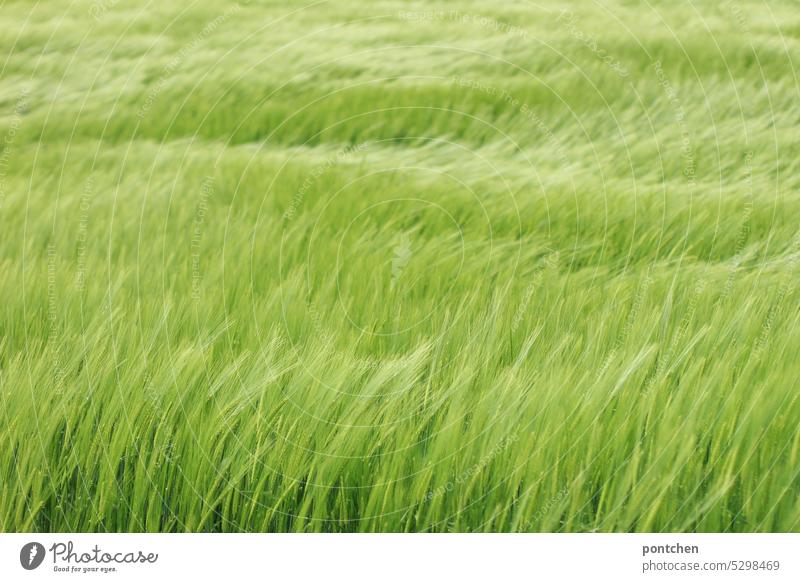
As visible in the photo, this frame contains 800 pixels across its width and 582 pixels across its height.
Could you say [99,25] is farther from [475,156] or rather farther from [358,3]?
[475,156]

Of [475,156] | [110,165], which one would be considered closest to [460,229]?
[475,156]

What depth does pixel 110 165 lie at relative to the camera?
1586mm

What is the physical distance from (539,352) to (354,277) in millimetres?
355

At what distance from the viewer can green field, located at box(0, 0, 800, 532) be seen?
108 centimetres

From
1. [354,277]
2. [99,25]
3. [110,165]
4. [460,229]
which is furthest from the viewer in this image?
[99,25]
